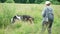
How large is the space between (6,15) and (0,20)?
475 mm

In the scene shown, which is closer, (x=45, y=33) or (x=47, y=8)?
(x=47, y=8)

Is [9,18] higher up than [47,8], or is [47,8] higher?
[47,8]

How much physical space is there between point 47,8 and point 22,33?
5.46 ft

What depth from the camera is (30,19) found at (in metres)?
14.8

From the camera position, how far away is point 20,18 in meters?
14.8

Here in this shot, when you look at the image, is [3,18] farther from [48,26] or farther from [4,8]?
[48,26]

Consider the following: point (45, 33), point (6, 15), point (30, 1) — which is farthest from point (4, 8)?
point (30, 1)

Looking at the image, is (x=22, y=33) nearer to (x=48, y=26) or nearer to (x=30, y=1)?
(x=48, y=26)

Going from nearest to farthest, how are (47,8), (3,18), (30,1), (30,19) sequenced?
(47,8)
(3,18)
(30,19)
(30,1)

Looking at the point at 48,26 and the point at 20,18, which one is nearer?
the point at 48,26

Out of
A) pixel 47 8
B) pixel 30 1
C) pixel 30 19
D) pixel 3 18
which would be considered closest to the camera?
pixel 47 8

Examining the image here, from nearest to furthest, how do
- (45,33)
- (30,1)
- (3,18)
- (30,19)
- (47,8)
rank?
1. (47,8)
2. (45,33)
3. (3,18)
4. (30,19)
5. (30,1)

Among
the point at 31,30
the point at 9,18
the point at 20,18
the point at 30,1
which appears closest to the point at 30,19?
the point at 20,18

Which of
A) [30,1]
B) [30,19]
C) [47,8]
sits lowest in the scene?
[30,1]
